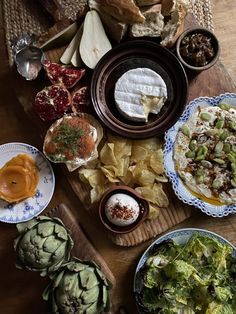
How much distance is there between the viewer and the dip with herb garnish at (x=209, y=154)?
219 centimetres

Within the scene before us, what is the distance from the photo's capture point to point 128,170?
219 cm

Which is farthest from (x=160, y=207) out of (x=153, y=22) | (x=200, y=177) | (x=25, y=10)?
(x=25, y=10)

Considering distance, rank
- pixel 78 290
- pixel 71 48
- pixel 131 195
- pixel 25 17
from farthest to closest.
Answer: pixel 25 17 → pixel 71 48 → pixel 131 195 → pixel 78 290

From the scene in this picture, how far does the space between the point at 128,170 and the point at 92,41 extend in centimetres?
44

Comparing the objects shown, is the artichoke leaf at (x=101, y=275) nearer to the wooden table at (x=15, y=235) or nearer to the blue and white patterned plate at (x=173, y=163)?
the wooden table at (x=15, y=235)

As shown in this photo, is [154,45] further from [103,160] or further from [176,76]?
[103,160]

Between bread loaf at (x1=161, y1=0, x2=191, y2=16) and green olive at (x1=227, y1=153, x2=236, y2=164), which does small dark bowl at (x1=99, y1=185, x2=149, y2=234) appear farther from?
bread loaf at (x1=161, y1=0, x2=191, y2=16)

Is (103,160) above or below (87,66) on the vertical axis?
below

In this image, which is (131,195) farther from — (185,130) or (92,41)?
(92,41)

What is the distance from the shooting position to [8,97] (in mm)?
2314

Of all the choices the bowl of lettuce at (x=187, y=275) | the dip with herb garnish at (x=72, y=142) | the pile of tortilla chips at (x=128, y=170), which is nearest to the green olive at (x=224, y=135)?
the pile of tortilla chips at (x=128, y=170)

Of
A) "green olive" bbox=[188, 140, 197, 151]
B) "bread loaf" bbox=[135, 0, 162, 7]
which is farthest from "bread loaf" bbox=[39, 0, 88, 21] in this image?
"green olive" bbox=[188, 140, 197, 151]

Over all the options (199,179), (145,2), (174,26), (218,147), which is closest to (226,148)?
(218,147)

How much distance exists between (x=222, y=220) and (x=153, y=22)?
0.69 metres
